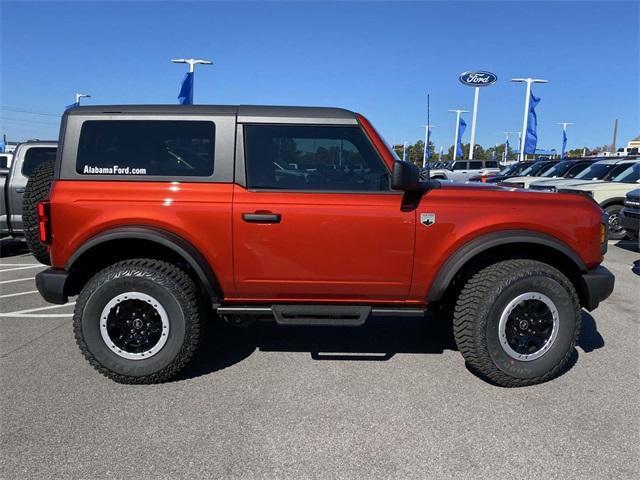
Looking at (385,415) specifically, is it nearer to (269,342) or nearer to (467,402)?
(467,402)

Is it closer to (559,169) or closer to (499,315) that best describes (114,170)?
(499,315)

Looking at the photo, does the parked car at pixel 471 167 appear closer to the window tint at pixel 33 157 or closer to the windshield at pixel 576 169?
the windshield at pixel 576 169

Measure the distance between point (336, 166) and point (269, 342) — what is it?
1816mm

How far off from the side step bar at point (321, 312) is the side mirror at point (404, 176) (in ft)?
3.06

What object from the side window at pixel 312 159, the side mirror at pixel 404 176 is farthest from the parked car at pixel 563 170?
the side mirror at pixel 404 176

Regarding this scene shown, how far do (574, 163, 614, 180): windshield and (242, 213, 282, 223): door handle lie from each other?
463 inches

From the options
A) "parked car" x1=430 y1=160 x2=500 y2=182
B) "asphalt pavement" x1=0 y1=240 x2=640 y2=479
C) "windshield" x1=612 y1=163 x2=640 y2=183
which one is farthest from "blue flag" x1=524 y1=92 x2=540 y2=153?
"asphalt pavement" x1=0 y1=240 x2=640 y2=479

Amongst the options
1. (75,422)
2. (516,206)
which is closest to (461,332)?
(516,206)

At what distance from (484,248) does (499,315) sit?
0.51 meters

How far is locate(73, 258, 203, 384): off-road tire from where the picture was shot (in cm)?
336

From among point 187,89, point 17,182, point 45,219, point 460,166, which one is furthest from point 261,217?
point 460,166

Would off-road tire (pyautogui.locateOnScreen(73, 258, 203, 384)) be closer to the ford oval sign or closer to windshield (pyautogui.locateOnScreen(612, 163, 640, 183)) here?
windshield (pyautogui.locateOnScreen(612, 163, 640, 183))

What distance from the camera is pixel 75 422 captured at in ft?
9.50

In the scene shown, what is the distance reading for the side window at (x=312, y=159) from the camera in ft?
11.3
